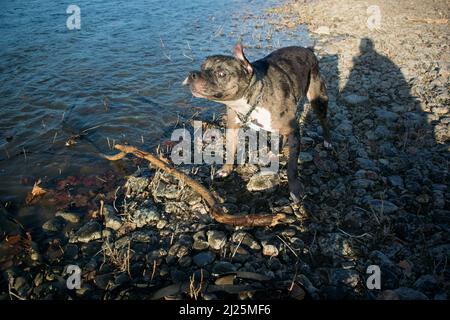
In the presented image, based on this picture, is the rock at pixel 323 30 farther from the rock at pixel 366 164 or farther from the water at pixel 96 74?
→ the rock at pixel 366 164

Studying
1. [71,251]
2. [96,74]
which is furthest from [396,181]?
[96,74]

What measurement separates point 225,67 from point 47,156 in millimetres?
3882

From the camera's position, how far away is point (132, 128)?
7156mm

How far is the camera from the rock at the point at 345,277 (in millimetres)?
3541

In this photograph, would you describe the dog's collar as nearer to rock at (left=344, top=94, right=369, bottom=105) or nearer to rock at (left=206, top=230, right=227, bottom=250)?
rock at (left=206, top=230, right=227, bottom=250)

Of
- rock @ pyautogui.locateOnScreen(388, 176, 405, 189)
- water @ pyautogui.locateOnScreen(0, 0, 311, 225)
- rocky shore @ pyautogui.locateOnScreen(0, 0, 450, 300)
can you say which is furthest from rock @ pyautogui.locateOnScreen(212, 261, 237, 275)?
water @ pyautogui.locateOnScreen(0, 0, 311, 225)

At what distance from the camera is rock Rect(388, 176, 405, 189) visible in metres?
5.05

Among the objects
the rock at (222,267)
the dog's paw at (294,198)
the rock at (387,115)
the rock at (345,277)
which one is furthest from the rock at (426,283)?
the rock at (387,115)

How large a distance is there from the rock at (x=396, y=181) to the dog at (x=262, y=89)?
133 centimetres

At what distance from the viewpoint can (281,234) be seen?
417 cm

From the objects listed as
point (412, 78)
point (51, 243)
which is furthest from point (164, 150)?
point (412, 78)

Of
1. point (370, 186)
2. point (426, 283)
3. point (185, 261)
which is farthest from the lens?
point (370, 186)

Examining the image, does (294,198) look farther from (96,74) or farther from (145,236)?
(96,74)

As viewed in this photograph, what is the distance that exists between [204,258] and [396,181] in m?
3.32
